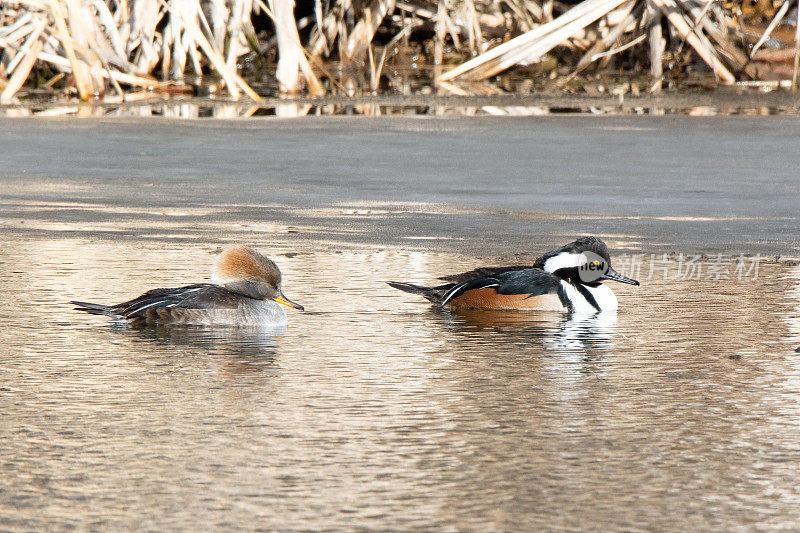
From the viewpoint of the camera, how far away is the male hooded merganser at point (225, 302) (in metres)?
5.25

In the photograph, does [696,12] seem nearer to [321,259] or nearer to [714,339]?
[321,259]

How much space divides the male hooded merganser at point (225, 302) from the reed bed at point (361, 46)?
757 centimetres

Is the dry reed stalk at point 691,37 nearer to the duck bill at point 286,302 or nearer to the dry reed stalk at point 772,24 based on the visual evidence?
the dry reed stalk at point 772,24

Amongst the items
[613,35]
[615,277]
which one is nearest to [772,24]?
[613,35]

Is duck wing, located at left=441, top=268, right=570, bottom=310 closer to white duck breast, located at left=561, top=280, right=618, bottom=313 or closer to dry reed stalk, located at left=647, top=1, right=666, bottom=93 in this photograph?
white duck breast, located at left=561, top=280, right=618, bottom=313

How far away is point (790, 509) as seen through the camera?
10.5ft

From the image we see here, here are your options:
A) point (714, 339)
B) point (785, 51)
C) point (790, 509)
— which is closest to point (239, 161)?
point (714, 339)

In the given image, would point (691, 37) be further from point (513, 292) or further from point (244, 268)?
point (244, 268)

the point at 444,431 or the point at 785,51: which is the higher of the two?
the point at 785,51

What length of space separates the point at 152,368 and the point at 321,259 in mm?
2253

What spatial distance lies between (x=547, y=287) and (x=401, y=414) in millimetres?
1805

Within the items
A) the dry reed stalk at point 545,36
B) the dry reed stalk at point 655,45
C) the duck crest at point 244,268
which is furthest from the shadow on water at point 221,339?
the dry reed stalk at point 655,45

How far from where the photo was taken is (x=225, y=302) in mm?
5281

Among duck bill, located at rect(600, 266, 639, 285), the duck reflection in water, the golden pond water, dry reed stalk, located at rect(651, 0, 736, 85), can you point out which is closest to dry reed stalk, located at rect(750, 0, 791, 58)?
dry reed stalk, located at rect(651, 0, 736, 85)
